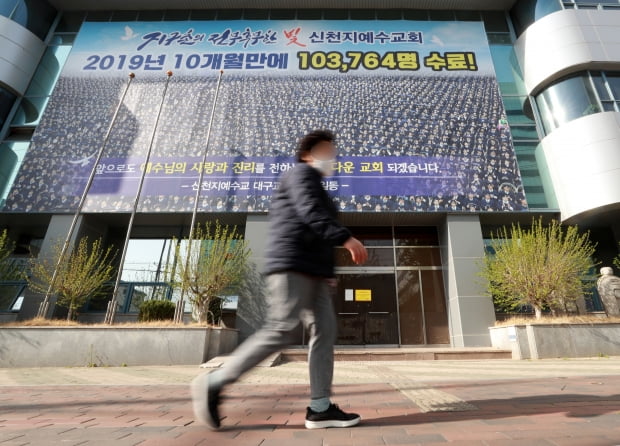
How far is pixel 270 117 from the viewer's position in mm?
12531

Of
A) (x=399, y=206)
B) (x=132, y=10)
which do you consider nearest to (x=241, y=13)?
(x=132, y=10)

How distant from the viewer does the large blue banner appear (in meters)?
11.2

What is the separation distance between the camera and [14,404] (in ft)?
9.27

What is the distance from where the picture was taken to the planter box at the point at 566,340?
24.1 ft

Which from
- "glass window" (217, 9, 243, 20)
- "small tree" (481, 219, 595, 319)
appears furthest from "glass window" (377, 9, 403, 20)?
"small tree" (481, 219, 595, 319)

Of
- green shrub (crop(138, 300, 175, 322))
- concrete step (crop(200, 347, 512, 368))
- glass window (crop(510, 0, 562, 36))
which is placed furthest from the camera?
glass window (crop(510, 0, 562, 36))

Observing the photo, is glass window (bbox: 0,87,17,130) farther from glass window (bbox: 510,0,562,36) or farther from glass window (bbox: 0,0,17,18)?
glass window (bbox: 510,0,562,36)

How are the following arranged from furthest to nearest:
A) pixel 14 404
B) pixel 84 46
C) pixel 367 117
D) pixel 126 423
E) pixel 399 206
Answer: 1. pixel 84 46
2. pixel 367 117
3. pixel 399 206
4. pixel 14 404
5. pixel 126 423

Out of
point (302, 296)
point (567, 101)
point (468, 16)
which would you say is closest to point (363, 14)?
point (468, 16)

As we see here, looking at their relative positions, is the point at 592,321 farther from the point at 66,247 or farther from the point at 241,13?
the point at 241,13

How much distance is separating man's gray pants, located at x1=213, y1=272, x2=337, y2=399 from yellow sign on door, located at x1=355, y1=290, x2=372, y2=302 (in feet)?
31.0

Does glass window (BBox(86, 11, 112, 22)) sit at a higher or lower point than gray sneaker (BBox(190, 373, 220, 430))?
higher

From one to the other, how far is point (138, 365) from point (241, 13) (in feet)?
50.0

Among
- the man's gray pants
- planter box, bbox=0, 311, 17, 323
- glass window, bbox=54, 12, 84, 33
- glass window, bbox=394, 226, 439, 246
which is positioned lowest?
the man's gray pants
